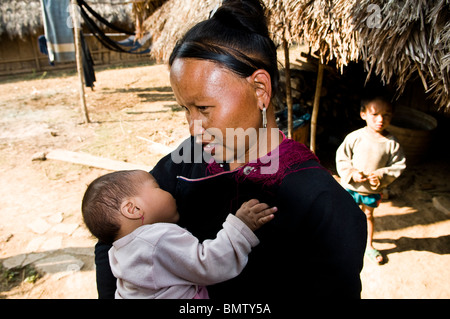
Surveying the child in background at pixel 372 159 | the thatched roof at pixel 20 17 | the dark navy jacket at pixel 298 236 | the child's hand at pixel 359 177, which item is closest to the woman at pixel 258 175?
the dark navy jacket at pixel 298 236

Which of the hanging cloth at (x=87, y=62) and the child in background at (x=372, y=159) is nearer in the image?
the child in background at (x=372, y=159)

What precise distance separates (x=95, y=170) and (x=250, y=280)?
16.7 ft

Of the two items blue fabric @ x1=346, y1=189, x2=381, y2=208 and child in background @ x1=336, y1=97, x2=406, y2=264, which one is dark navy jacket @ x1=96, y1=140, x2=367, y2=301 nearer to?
child in background @ x1=336, y1=97, x2=406, y2=264

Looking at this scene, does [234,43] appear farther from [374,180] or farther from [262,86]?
[374,180]

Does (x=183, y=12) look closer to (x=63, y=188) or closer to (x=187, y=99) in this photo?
(x=63, y=188)

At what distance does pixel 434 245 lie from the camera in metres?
3.47

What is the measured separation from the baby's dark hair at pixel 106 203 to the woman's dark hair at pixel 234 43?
26.9 inches

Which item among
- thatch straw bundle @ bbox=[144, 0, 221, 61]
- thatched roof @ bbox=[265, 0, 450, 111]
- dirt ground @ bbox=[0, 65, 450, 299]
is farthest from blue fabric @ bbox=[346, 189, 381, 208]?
thatch straw bundle @ bbox=[144, 0, 221, 61]

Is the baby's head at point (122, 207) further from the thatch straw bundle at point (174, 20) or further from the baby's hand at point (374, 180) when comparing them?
the thatch straw bundle at point (174, 20)

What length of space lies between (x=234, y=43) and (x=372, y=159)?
8.53ft

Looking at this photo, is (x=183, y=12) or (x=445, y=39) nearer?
(x=445, y=39)

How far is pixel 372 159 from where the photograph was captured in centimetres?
315

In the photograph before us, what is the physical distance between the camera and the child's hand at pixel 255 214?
103cm
